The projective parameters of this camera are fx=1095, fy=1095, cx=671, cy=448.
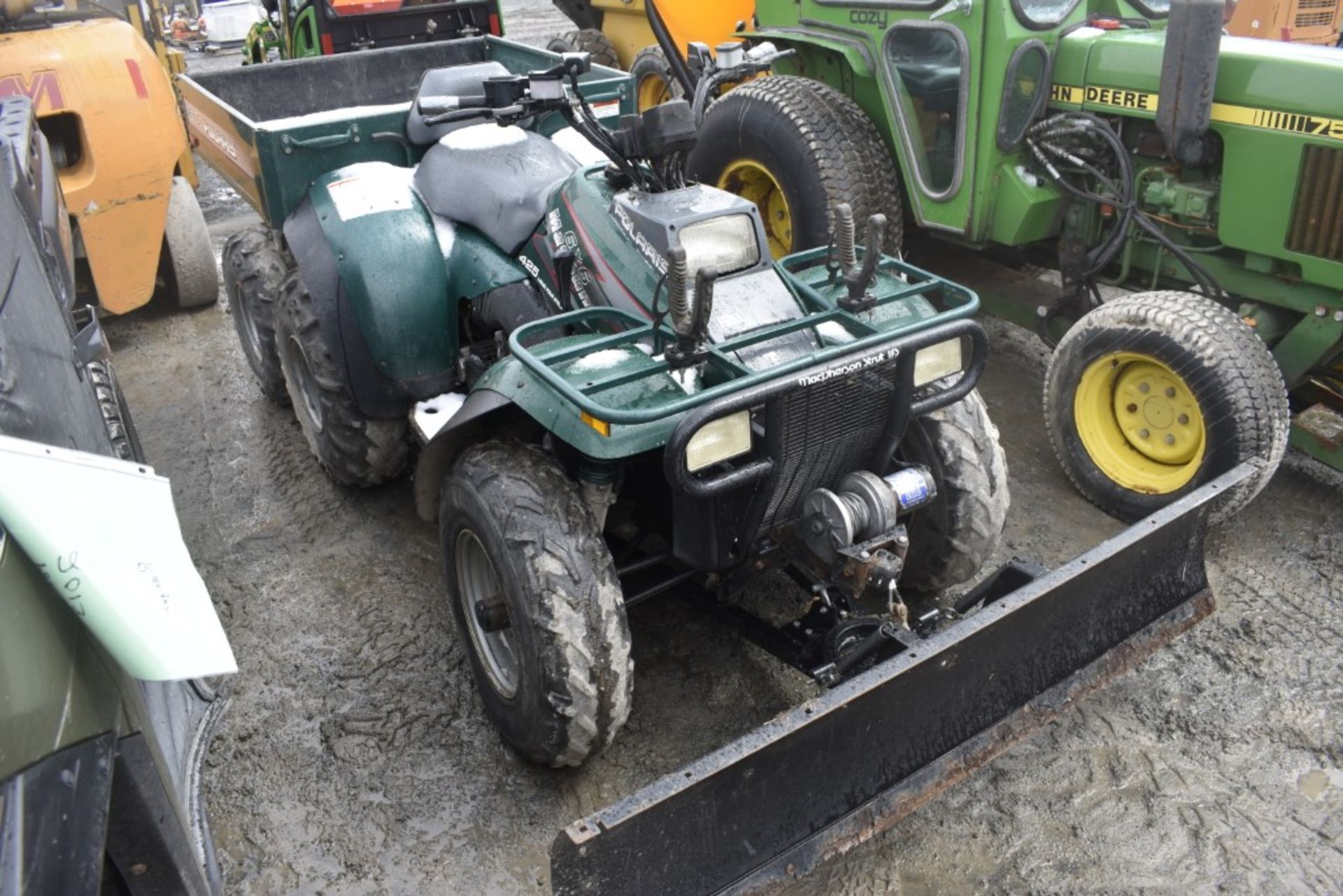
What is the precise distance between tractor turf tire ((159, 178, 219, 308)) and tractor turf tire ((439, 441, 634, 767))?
4.11 metres

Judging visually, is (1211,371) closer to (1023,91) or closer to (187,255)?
(1023,91)

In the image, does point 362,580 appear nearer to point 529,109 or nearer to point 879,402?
point 529,109

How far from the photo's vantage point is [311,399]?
4.41 metres

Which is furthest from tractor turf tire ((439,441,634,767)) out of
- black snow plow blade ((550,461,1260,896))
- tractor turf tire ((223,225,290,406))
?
tractor turf tire ((223,225,290,406))

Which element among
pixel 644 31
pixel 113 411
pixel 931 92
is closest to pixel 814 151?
pixel 931 92

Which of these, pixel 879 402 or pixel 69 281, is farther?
pixel 69 281

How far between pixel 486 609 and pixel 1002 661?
1351mm

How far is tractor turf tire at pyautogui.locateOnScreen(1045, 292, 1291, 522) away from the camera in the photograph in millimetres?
3721

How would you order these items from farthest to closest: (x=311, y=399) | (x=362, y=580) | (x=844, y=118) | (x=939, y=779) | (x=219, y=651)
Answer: (x=844, y=118) → (x=311, y=399) → (x=362, y=580) → (x=939, y=779) → (x=219, y=651)

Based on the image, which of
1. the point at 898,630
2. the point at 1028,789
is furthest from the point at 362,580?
the point at 1028,789

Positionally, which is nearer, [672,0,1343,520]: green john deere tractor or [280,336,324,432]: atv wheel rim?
[672,0,1343,520]: green john deere tractor

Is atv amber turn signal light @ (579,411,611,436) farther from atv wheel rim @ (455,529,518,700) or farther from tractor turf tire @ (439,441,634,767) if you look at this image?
atv wheel rim @ (455,529,518,700)

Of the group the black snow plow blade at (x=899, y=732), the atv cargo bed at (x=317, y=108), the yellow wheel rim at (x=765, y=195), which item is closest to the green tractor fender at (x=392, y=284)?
the atv cargo bed at (x=317, y=108)

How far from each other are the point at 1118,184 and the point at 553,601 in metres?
3.09
